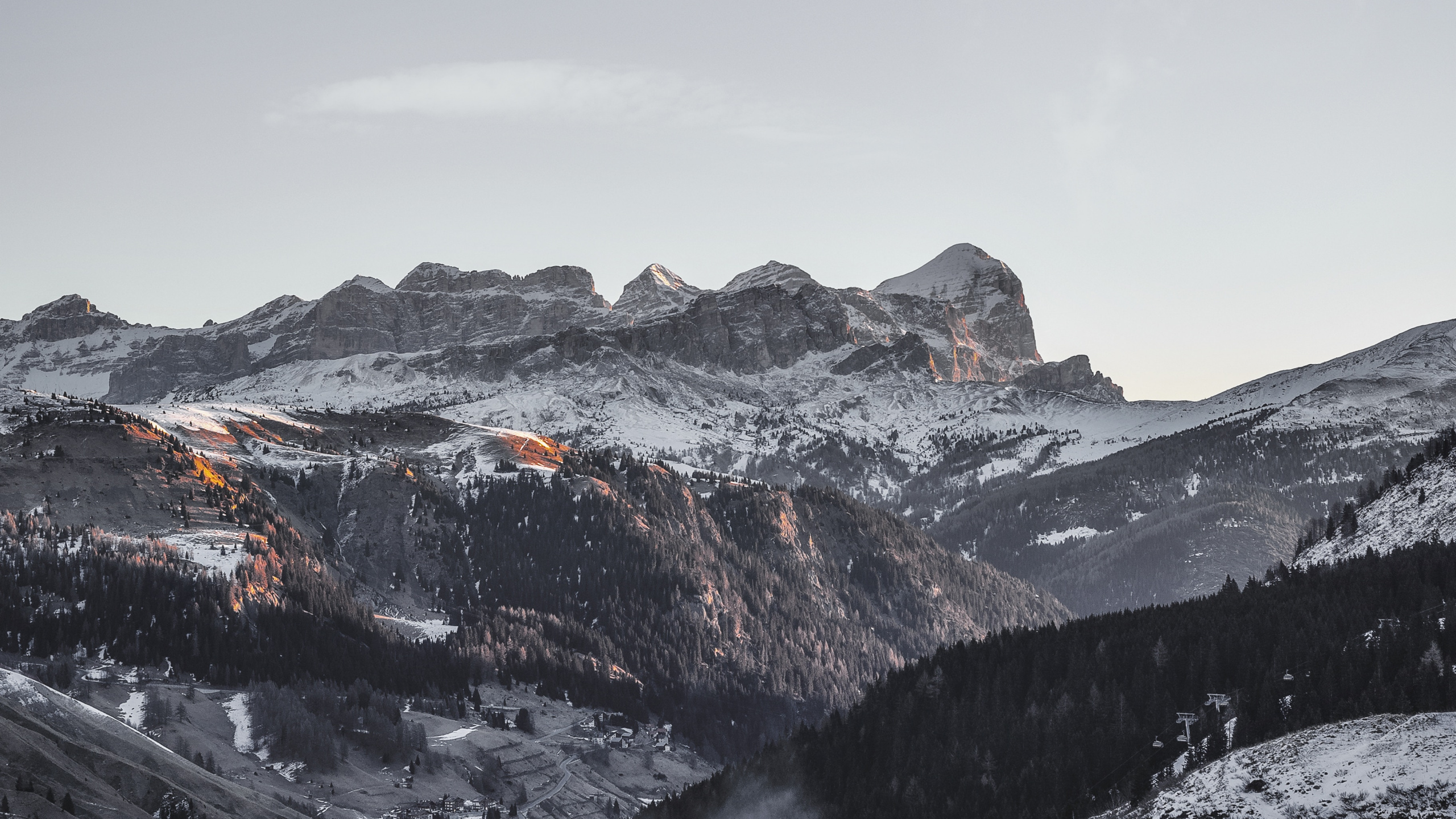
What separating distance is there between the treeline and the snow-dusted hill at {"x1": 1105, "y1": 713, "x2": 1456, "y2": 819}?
28.9ft

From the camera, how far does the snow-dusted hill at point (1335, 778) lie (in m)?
110

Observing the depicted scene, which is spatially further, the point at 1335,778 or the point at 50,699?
the point at 50,699

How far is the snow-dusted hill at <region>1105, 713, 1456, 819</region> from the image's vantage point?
11031cm

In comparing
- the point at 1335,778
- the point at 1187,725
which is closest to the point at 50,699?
the point at 1187,725

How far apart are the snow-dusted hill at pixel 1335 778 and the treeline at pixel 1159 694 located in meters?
8.82

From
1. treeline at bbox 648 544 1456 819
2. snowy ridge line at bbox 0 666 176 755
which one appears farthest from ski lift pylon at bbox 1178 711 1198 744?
snowy ridge line at bbox 0 666 176 755

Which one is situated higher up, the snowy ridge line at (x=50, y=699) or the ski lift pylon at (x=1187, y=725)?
the ski lift pylon at (x=1187, y=725)

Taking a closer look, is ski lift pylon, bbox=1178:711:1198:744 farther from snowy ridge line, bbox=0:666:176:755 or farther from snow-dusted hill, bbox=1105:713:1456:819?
snowy ridge line, bbox=0:666:176:755

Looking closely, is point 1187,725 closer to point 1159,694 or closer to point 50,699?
point 1159,694

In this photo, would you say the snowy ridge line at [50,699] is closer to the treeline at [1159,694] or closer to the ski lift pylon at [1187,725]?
the treeline at [1159,694]

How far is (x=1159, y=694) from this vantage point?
17125cm

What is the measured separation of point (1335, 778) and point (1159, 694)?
52.3 m

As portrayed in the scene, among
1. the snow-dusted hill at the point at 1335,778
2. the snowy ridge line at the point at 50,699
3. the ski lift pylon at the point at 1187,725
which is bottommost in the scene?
the snowy ridge line at the point at 50,699

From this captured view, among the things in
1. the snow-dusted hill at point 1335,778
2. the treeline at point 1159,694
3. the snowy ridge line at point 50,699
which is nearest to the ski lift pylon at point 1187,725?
the treeline at point 1159,694
